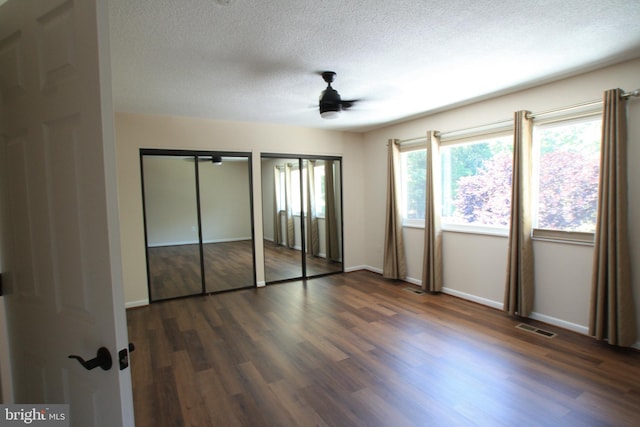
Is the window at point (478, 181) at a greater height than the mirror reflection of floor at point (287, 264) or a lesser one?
greater

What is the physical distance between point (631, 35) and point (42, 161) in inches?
143

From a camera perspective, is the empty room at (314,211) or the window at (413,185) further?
the window at (413,185)

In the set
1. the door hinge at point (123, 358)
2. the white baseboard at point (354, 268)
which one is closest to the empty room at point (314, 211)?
the door hinge at point (123, 358)

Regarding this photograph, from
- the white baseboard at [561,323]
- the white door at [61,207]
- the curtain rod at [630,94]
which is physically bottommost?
the white baseboard at [561,323]

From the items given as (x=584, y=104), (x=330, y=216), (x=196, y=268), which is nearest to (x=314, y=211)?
(x=330, y=216)

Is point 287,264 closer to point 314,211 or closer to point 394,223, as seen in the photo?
point 314,211

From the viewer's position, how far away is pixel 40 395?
119 centimetres

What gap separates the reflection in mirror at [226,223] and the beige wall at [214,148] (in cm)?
17

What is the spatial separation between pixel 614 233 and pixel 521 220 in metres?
0.77

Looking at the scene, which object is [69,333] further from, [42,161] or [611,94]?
[611,94]

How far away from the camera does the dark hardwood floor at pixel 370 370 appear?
203 centimetres

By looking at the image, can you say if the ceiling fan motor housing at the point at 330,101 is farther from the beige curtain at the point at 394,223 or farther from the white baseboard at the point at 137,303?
the white baseboard at the point at 137,303

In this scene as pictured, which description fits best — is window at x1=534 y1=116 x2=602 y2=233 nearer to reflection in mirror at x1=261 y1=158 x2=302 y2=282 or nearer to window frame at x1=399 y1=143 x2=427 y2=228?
window frame at x1=399 y1=143 x2=427 y2=228

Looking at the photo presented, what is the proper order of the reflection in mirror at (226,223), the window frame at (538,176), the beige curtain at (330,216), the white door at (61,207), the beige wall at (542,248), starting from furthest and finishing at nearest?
the beige curtain at (330,216)
the reflection in mirror at (226,223)
the window frame at (538,176)
the beige wall at (542,248)
the white door at (61,207)
